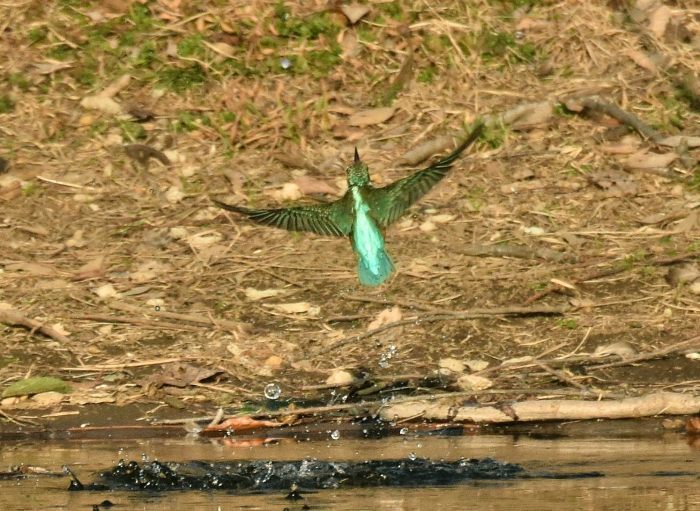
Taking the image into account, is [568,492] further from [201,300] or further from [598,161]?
[598,161]

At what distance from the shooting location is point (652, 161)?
29.0 feet

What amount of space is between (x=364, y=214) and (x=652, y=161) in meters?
3.17

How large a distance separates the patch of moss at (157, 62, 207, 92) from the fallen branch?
11.9 feet

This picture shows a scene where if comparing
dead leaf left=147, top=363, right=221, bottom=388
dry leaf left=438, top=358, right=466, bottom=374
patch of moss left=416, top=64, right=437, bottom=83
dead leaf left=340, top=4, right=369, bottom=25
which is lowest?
patch of moss left=416, top=64, right=437, bottom=83

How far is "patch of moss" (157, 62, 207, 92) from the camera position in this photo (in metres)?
9.54

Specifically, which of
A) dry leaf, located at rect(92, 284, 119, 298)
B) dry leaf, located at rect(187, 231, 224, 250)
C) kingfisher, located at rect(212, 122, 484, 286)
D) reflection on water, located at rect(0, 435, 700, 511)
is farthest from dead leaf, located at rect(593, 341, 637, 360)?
dry leaf, located at rect(92, 284, 119, 298)

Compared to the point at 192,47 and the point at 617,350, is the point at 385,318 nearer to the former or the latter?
the point at 617,350

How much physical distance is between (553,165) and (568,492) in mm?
3749

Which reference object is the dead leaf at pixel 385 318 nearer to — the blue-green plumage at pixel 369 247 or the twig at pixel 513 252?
the twig at pixel 513 252

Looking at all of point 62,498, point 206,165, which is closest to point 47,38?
point 206,165

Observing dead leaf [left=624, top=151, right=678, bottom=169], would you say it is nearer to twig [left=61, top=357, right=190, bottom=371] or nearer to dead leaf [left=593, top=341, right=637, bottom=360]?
dead leaf [left=593, top=341, right=637, bottom=360]

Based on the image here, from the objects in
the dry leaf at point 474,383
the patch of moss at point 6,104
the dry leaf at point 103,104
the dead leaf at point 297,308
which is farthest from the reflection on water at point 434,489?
the patch of moss at point 6,104

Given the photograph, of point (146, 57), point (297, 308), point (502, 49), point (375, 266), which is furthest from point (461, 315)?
point (146, 57)

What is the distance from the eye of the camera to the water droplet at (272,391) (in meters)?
6.92
